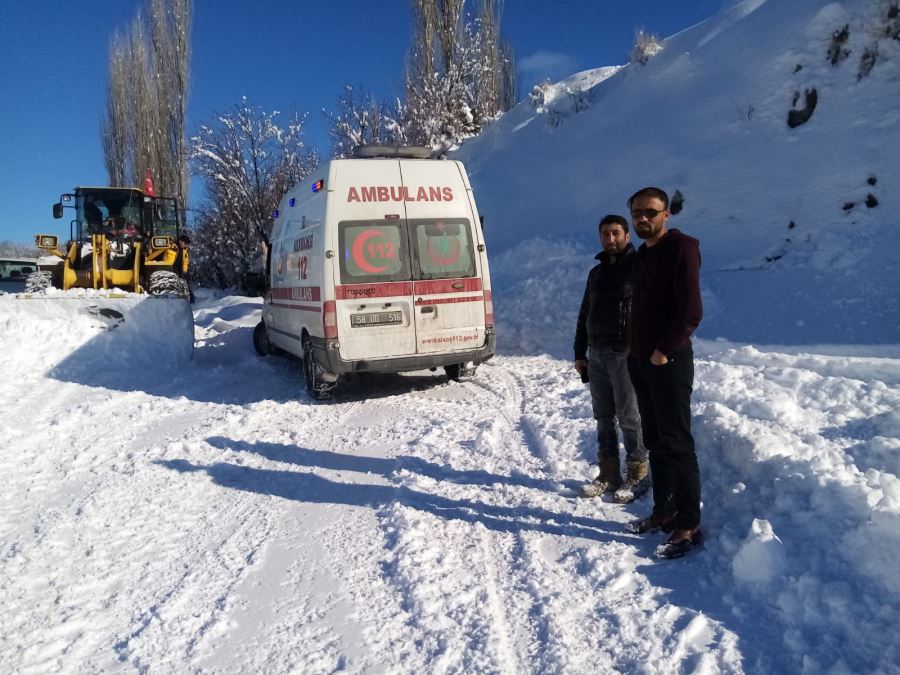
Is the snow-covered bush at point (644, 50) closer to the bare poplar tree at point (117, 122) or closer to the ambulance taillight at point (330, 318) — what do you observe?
the ambulance taillight at point (330, 318)

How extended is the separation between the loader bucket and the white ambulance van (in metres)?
3.31

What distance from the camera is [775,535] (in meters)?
3.04

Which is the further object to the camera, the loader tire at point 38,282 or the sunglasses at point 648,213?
the loader tire at point 38,282

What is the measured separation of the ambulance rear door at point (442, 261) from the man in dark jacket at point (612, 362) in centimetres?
296

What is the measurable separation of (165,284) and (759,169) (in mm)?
11259

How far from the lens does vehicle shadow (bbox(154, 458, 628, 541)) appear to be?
3.70 m

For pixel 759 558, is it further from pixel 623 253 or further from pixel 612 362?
pixel 623 253

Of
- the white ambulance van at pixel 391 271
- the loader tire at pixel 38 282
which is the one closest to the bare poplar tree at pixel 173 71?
the loader tire at pixel 38 282

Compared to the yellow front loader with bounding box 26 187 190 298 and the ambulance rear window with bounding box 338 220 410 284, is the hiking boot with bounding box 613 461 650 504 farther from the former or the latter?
the yellow front loader with bounding box 26 187 190 298

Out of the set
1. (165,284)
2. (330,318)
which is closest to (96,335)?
(165,284)

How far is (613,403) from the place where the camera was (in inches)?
164

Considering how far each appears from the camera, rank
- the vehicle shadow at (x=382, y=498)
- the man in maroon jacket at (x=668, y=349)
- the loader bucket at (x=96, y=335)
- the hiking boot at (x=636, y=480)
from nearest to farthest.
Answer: the man in maroon jacket at (x=668, y=349), the vehicle shadow at (x=382, y=498), the hiking boot at (x=636, y=480), the loader bucket at (x=96, y=335)

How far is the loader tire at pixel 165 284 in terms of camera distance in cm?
1136

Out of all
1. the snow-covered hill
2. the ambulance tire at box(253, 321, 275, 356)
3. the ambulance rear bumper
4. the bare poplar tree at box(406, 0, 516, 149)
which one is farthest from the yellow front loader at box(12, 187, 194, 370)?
the bare poplar tree at box(406, 0, 516, 149)
